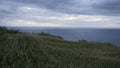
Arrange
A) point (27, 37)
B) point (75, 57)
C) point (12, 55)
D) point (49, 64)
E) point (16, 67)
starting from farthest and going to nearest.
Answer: point (27, 37) → point (75, 57) → point (12, 55) → point (49, 64) → point (16, 67)

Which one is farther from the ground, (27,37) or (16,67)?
(27,37)

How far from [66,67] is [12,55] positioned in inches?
101

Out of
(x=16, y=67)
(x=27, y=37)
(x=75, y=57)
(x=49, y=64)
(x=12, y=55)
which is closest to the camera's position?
(x=16, y=67)

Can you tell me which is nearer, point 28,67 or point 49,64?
point 28,67

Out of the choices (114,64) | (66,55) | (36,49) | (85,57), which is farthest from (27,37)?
(114,64)

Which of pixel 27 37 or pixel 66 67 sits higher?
pixel 27 37

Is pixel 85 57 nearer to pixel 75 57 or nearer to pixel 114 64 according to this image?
pixel 75 57

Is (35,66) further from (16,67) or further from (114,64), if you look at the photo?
(114,64)

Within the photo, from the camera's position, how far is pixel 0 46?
10.3 meters

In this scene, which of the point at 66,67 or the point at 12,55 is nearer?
the point at 66,67

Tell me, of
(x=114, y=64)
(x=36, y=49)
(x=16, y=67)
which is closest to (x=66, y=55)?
(x=36, y=49)

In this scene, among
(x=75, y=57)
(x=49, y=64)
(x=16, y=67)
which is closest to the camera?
(x=16, y=67)

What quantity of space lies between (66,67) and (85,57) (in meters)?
2.25

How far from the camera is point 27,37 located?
472 inches
